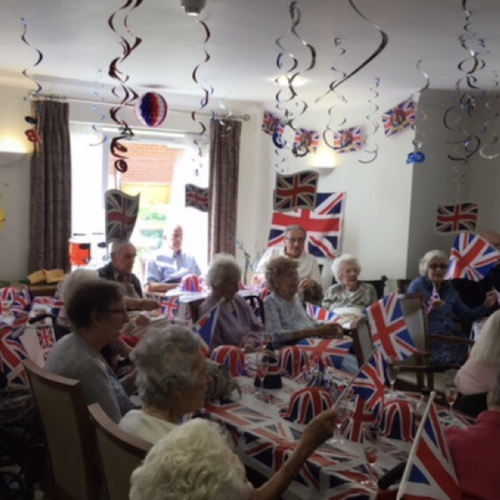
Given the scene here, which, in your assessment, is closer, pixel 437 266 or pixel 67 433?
pixel 67 433

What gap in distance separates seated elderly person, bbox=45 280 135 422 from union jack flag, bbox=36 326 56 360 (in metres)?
1.10

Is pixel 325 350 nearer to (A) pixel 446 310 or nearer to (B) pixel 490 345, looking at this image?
(B) pixel 490 345

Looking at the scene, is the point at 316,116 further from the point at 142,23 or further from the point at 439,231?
the point at 142,23

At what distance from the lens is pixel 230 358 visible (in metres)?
2.57

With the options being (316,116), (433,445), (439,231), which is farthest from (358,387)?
(316,116)

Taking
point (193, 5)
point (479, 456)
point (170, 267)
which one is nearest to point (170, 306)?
point (170, 267)

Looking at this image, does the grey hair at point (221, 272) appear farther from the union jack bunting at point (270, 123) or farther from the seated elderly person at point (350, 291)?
the union jack bunting at point (270, 123)

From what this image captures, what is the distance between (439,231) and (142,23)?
2.86 meters

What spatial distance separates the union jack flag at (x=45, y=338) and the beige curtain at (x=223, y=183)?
3.36m

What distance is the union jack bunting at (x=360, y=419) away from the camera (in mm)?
1886

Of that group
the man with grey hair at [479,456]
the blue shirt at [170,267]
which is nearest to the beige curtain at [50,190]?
the blue shirt at [170,267]

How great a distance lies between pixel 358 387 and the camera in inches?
74.3

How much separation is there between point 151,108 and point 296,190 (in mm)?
1445

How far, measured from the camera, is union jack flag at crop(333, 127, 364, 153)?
5.94 m
